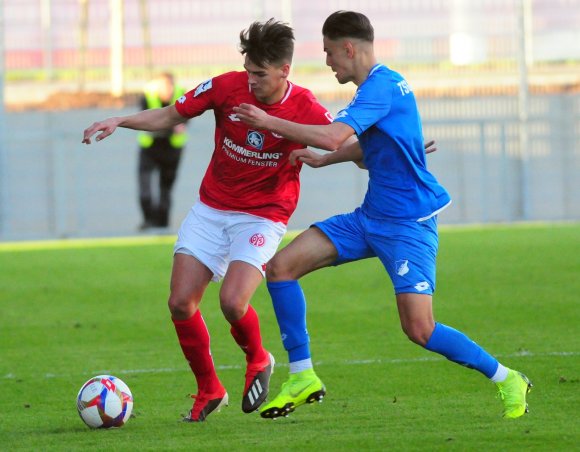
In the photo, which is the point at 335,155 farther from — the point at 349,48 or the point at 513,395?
the point at 513,395

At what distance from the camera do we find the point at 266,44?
20.9 ft

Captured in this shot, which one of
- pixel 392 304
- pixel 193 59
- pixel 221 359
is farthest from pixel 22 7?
pixel 221 359

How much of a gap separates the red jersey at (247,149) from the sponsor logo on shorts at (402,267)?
2.76ft

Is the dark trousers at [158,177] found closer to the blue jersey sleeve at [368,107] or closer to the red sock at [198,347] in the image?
the red sock at [198,347]

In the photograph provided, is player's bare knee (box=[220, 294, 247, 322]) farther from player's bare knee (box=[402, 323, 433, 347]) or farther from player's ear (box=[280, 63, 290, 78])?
player's ear (box=[280, 63, 290, 78])

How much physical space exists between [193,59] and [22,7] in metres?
3.03

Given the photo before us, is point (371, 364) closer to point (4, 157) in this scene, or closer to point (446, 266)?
point (446, 266)

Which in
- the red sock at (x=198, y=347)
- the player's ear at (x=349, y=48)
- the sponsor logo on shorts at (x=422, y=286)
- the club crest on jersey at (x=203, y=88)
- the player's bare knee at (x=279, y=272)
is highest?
the player's ear at (x=349, y=48)

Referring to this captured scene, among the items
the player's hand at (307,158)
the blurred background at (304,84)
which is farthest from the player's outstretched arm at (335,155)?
the blurred background at (304,84)

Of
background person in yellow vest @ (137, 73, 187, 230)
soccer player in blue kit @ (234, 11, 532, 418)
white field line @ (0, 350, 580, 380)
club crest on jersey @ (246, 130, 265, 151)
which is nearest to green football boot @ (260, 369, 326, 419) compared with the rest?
soccer player in blue kit @ (234, 11, 532, 418)

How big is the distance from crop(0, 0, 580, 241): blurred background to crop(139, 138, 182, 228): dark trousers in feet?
1.14

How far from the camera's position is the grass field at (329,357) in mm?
5910

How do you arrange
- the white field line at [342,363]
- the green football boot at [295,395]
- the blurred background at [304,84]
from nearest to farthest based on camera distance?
the green football boot at [295,395] < the white field line at [342,363] < the blurred background at [304,84]

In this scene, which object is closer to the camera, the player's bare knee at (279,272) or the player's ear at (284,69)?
the player's bare knee at (279,272)
